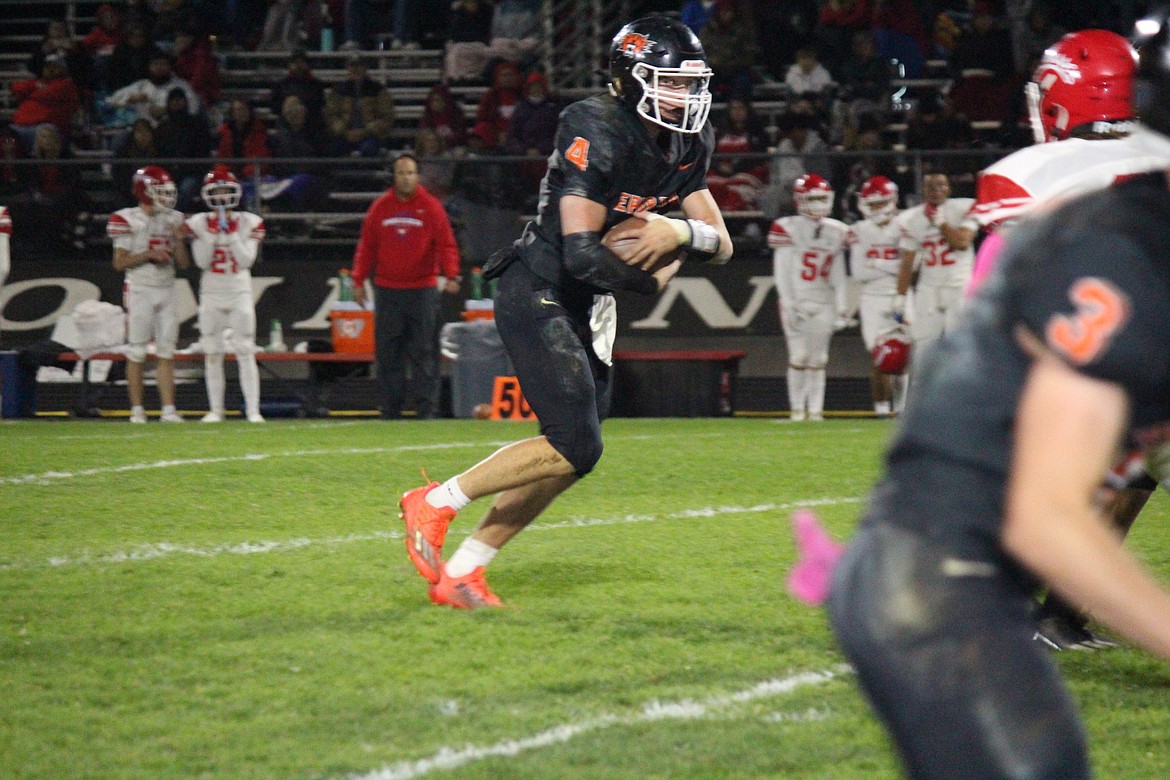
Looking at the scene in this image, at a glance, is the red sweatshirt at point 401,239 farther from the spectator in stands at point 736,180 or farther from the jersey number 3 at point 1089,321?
the jersey number 3 at point 1089,321

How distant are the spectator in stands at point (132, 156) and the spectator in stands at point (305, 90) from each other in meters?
1.50

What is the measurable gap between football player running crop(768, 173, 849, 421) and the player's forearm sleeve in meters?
8.60

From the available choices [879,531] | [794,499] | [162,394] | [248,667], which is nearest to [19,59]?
[162,394]

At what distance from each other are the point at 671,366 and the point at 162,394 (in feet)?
14.3

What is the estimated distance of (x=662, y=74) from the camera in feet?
15.3

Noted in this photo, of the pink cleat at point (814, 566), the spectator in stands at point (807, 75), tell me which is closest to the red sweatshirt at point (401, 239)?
the spectator in stands at point (807, 75)

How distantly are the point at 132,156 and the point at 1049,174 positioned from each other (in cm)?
1332

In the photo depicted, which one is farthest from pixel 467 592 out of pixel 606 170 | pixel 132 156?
pixel 132 156

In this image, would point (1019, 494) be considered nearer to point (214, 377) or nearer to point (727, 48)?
point (214, 377)

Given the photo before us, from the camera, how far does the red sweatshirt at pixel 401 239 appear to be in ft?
40.3

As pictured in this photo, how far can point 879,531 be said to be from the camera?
1.75 metres

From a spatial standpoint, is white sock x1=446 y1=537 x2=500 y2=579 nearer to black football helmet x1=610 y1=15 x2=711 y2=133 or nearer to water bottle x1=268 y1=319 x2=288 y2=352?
black football helmet x1=610 y1=15 x2=711 y2=133

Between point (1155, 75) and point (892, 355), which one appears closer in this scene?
point (1155, 75)

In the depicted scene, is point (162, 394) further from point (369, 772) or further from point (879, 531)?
point (879, 531)
